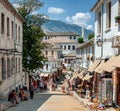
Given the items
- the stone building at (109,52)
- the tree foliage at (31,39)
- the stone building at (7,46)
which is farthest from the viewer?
the tree foliage at (31,39)

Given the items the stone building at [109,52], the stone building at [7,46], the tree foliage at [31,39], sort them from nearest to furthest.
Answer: the stone building at [109,52] < the stone building at [7,46] < the tree foliage at [31,39]

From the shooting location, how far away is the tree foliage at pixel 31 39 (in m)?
49.7

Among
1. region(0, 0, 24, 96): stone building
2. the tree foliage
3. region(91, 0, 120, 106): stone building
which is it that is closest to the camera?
region(91, 0, 120, 106): stone building

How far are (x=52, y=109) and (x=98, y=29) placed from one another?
907 centimetres

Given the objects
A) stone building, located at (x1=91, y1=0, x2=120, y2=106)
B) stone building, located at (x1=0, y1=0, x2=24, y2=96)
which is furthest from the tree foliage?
stone building, located at (x1=91, y1=0, x2=120, y2=106)

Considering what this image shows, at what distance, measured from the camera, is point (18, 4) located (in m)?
50.7

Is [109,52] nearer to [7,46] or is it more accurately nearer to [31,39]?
[7,46]

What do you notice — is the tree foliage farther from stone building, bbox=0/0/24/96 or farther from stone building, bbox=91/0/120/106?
stone building, bbox=91/0/120/106

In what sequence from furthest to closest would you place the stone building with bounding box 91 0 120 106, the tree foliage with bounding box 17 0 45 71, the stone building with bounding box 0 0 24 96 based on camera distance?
the tree foliage with bounding box 17 0 45 71 < the stone building with bounding box 0 0 24 96 < the stone building with bounding box 91 0 120 106

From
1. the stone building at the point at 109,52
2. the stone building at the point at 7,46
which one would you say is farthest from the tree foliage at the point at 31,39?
the stone building at the point at 109,52

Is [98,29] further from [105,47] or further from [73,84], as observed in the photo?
[73,84]

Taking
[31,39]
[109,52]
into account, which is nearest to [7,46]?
[109,52]

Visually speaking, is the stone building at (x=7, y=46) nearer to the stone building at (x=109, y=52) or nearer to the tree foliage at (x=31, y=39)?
the stone building at (x=109, y=52)

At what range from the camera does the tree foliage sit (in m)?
49.7
